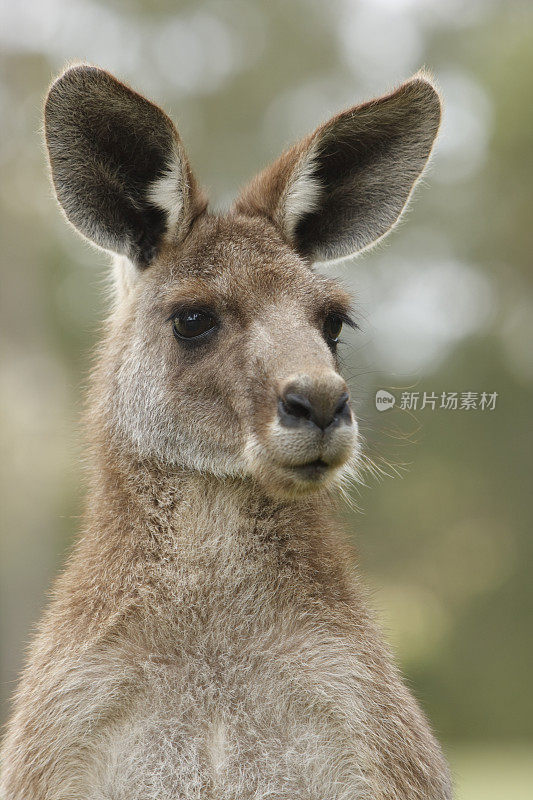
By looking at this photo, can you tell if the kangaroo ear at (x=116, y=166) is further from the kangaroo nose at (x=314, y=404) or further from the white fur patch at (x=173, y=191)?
the kangaroo nose at (x=314, y=404)

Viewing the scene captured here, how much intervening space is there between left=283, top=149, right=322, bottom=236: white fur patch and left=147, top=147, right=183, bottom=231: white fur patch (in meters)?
0.57

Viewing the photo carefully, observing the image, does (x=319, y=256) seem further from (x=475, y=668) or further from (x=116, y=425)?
(x=475, y=668)

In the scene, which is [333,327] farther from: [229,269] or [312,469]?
[312,469]

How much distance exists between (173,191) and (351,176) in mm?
1061

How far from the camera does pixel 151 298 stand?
176 inches

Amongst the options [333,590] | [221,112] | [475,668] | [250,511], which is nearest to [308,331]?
[250,511]

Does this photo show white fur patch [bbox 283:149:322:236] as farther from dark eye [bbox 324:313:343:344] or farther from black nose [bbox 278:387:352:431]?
black nose [bbox 278:387:352:431]

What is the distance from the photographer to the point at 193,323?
425cm

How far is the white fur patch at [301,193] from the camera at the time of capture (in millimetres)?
4762

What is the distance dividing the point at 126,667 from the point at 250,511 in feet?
2.74

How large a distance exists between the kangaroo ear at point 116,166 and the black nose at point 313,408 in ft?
4.38

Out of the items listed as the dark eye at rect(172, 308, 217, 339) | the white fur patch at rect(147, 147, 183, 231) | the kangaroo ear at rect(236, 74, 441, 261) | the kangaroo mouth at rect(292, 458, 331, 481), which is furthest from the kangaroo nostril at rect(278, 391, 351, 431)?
the kangaroo ear at rect(236, 74, 441, 261)

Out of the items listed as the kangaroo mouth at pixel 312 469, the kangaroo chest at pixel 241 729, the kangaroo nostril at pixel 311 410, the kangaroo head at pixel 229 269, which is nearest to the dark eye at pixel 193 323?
the kangaroo head at pixel 229 269

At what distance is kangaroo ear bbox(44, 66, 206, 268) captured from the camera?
4.25 m
